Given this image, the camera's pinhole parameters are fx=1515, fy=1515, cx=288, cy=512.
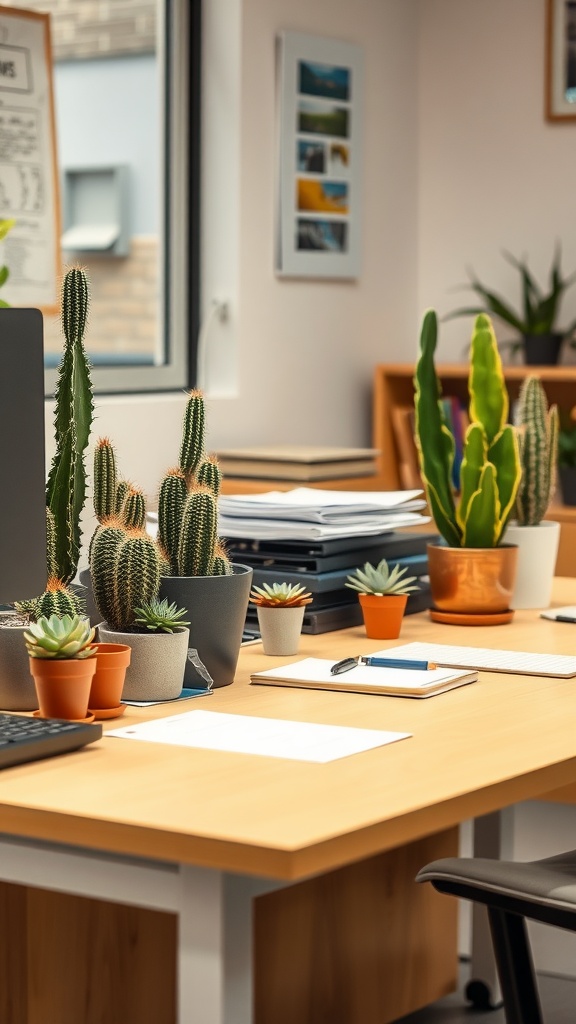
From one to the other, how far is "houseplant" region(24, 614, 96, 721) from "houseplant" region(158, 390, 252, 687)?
208mm

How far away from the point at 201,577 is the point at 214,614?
5 centimetres

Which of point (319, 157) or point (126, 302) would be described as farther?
point (126, 302)

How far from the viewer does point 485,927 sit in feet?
8.04

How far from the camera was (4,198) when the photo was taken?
139 inches

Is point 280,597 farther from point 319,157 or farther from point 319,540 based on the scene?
point 319,157

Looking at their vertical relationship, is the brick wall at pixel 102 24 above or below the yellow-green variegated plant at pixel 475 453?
above

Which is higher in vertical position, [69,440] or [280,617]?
[69,440]

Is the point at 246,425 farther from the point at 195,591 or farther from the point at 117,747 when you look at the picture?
the point at 117,747

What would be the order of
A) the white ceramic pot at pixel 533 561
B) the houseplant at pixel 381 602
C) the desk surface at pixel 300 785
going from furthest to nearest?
the white ceramic pot at pixel 533 561, the houseplant at pixel 381 602, the desk surface at pixel 300 785

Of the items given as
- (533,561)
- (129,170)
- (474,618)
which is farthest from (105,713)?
(129,170)

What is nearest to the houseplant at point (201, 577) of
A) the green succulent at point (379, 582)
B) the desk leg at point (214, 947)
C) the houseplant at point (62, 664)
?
the houseplant at point (62, 664)

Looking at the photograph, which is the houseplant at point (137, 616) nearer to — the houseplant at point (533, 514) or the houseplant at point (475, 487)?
the houseplant at point (475, 487)

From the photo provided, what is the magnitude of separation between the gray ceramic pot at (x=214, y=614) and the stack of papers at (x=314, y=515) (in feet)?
1.32

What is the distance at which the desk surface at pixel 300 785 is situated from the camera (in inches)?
46.1
